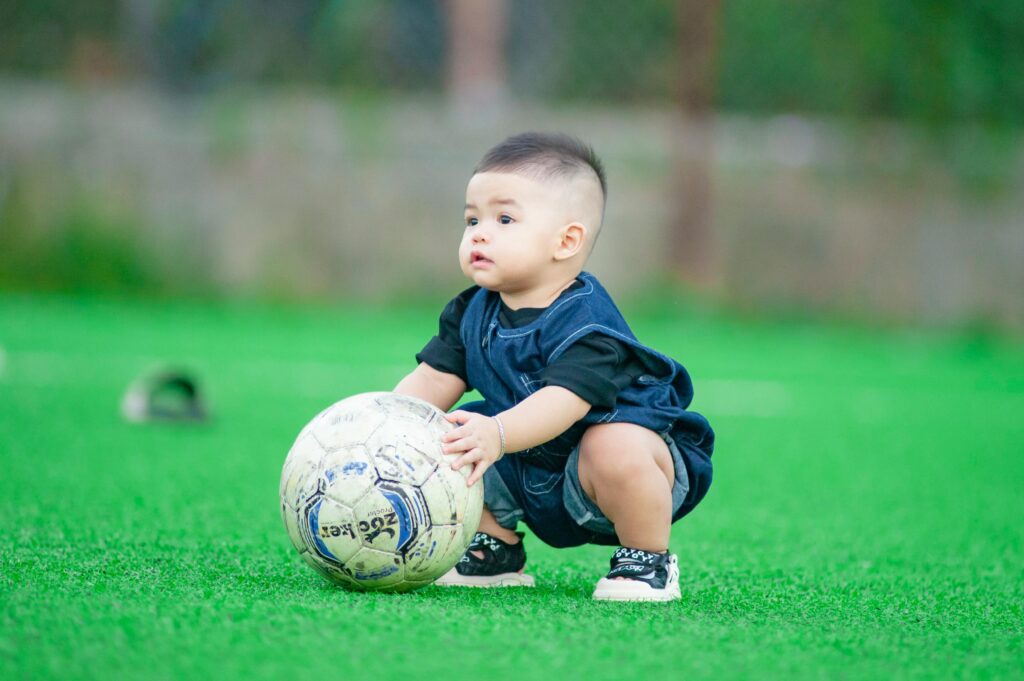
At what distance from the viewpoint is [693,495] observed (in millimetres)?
3018

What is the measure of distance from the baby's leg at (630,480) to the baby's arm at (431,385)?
41 cm

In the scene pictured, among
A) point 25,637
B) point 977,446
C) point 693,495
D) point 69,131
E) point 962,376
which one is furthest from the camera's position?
point 69,131

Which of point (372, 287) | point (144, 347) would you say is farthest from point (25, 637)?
point (372, 287)

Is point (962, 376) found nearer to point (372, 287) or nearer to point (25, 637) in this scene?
point (372, 287)

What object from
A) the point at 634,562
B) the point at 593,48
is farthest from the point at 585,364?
the point at 593,48

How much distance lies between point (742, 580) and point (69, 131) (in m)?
12.0

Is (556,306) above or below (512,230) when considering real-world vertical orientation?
below

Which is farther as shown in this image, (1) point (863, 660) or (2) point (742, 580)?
(2) point (742, 580)

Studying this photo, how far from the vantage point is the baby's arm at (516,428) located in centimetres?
271

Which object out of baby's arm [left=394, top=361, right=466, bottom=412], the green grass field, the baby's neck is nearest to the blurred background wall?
the green grass field

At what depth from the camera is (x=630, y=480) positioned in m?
2.75

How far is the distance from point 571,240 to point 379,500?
77 centimetres

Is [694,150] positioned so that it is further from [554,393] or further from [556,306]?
[554,393]

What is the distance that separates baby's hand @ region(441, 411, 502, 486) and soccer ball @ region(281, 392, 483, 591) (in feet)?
0.07
